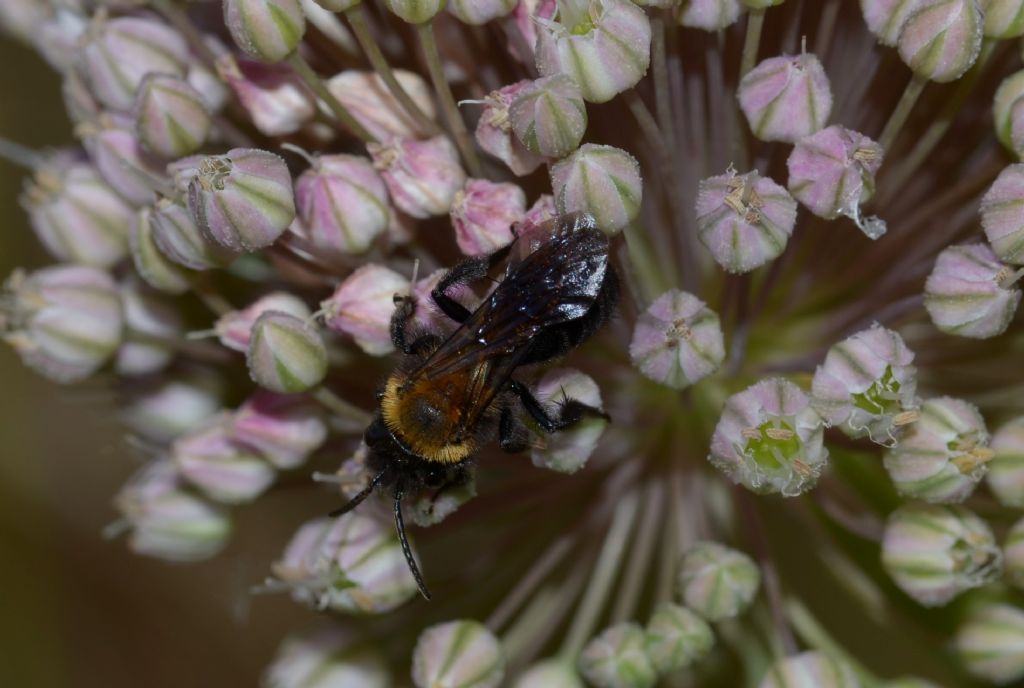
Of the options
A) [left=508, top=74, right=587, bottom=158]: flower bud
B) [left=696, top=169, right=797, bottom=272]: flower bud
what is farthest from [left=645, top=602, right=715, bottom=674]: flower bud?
[left=508, top=74, right=587, bottom=158]: flower bud

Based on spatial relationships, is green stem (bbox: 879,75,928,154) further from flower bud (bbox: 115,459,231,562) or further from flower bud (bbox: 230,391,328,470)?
flower bud (bbox: 115,459,231,562)

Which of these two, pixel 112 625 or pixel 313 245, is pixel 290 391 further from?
pixel 112 625

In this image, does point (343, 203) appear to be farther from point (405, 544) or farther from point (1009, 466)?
point (1009, 466)

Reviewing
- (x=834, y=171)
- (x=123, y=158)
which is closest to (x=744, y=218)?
(x=834, y=171)

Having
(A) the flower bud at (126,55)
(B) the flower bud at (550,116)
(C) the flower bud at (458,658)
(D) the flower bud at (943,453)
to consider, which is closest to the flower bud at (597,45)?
(B) the flower bud at (550,116)

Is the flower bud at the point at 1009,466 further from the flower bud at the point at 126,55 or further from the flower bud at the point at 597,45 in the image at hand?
the flower bud at the point at 126,55
